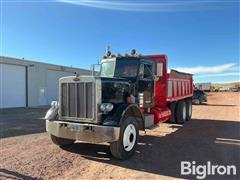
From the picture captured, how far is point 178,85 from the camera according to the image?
11023 millimetres

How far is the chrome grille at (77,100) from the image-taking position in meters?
5.74

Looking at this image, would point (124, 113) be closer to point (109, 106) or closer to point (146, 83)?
point (109, 106)

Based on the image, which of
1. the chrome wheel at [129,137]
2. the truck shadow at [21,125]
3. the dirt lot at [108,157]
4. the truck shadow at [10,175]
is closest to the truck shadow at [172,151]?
the dirt lot at [108,157]

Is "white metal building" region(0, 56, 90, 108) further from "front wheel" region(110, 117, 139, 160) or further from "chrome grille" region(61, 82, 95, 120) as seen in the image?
"front wheel" region(110, 117, 139, 160)

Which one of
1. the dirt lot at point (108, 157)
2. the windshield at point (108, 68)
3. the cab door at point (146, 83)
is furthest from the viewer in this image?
the windshield at point (108, 68)

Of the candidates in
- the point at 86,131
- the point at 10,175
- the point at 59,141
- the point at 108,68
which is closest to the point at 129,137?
the point at 86,131

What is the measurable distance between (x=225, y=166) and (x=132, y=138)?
224cm

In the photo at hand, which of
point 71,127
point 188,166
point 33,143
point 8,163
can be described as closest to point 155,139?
point 188,166

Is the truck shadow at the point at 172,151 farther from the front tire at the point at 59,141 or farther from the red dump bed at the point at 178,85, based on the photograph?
the red dump bed at the point at 178,85

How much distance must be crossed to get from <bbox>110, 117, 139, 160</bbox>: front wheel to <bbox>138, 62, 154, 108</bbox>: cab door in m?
1.39

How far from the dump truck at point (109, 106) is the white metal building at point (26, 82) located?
56.2 ft

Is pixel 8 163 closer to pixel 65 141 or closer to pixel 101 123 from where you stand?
pixel 65 141

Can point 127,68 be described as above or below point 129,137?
above

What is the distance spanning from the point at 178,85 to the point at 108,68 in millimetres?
4620
